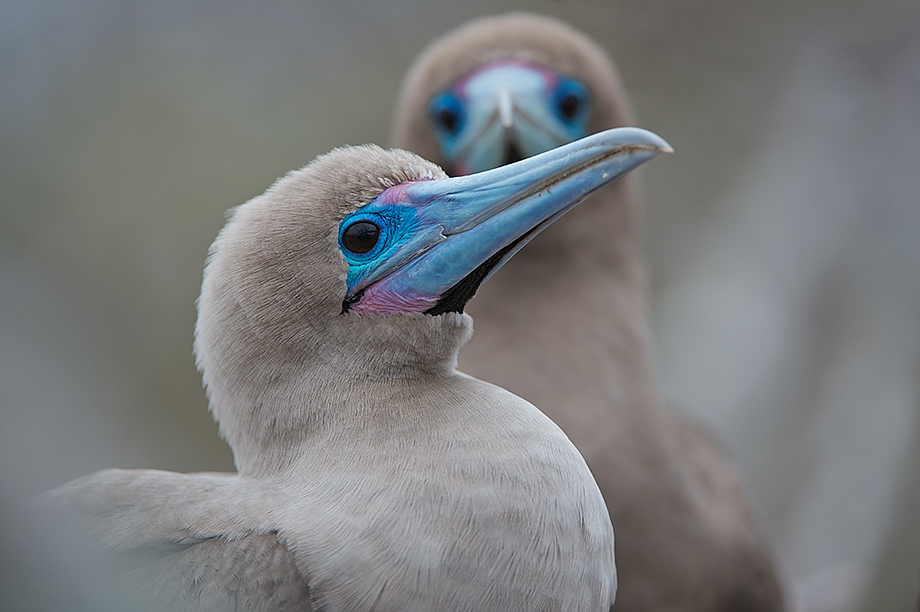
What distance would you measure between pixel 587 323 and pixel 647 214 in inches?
238

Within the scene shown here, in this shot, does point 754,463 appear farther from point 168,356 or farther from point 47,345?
point 47,345

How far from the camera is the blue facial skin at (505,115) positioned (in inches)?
137

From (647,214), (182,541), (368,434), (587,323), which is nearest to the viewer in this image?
(182,541)

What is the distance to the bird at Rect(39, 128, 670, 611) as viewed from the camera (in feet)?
5.73

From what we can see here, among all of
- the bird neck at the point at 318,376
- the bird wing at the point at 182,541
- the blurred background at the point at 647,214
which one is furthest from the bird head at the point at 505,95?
the bird wing at the point at 182,541

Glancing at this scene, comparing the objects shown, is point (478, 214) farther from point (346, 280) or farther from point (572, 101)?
point (572, 101)

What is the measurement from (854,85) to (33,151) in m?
6.60

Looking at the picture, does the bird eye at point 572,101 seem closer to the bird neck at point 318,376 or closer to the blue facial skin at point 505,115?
the blue facial skin at point 505,115

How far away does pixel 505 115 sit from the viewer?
3.42m

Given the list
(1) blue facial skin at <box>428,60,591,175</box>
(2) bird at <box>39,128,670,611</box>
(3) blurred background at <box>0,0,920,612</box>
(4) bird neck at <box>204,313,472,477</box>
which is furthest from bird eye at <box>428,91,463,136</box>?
(4) bird neck at <box>204,313,472,477</box>

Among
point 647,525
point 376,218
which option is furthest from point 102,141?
point 647,525

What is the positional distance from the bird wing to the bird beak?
1.68 feet

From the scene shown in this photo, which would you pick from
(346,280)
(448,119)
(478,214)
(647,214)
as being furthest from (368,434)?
(647,214)

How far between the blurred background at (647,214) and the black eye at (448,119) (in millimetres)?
1153
